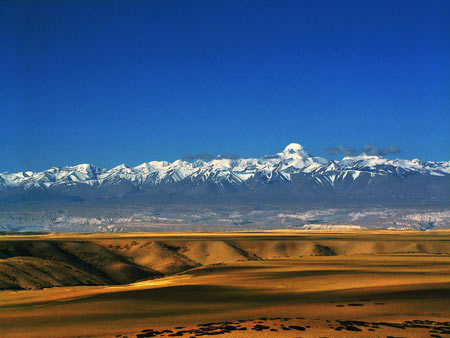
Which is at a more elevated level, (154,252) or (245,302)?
(245,302)

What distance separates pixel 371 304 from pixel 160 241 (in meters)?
111

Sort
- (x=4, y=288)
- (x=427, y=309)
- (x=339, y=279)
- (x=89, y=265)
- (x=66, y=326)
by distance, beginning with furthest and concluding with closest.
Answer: (x=89, y=265) → (x=4, y=288) → (x=339, y=279) → (x=427, y=309) → (x=66, y=326)

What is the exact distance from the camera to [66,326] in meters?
43.3

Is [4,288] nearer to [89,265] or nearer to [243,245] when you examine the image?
[89,265]

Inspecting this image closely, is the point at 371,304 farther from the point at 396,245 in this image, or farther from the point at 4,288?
the point at 396,245

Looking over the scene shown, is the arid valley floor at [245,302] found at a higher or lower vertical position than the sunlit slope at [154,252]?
higher

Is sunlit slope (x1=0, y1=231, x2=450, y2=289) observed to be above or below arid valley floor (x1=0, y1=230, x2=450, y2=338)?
below

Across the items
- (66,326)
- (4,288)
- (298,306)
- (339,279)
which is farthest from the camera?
(4,288)

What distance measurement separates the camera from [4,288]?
80375 millimetres

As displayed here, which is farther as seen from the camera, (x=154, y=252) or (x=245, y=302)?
(x=154, y=252)

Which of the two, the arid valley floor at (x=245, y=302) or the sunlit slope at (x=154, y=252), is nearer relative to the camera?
the arid valley floor at (x=245, y=302)

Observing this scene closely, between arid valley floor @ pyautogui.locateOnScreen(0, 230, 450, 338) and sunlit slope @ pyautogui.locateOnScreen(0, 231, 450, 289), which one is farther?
sunlit slope @ pyautogui.locateOnScreen(0, 231, 450, 289)

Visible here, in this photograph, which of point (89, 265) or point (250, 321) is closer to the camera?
point (250, 321)

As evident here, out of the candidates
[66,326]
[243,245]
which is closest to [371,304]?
[66,326]
